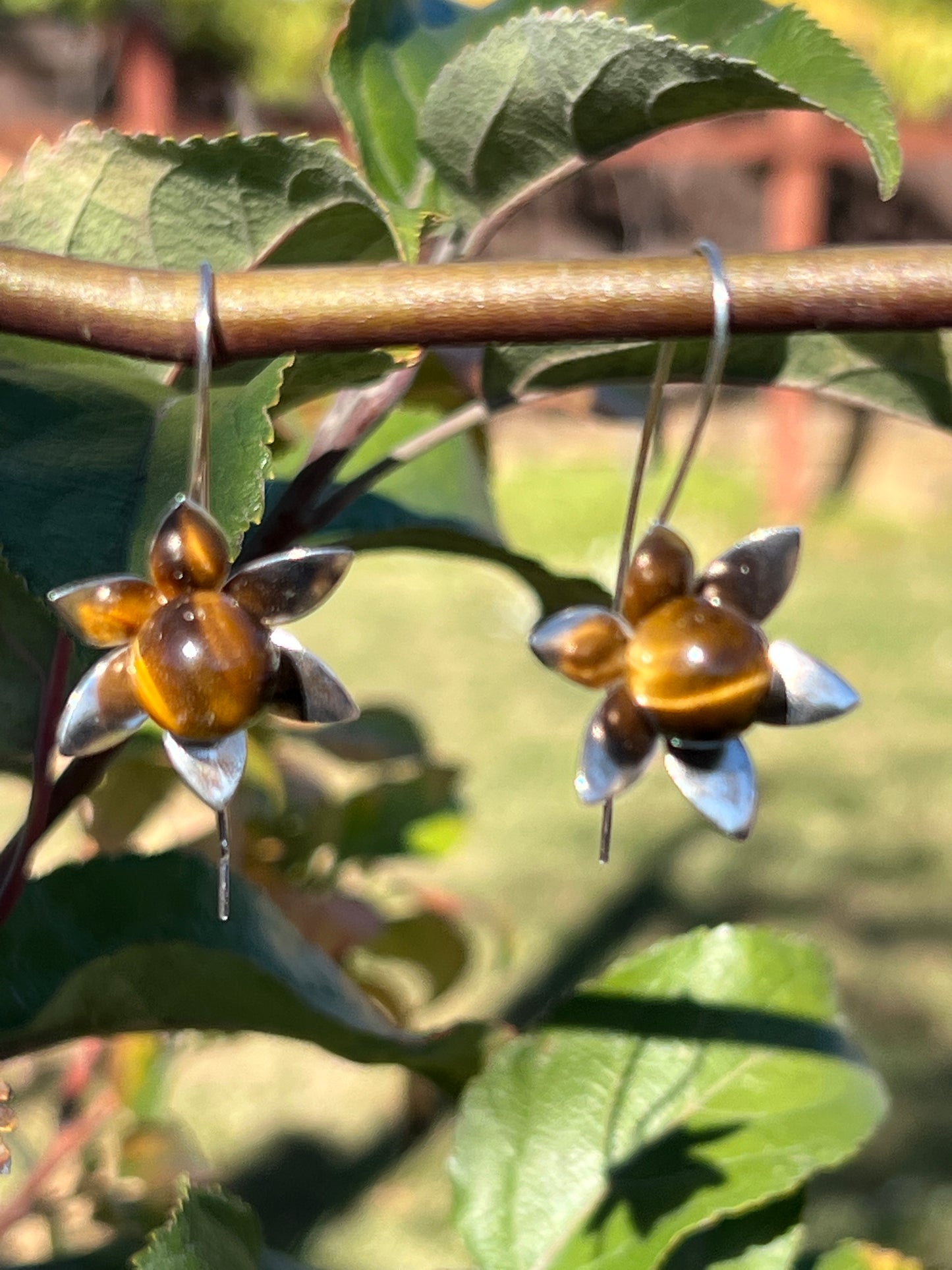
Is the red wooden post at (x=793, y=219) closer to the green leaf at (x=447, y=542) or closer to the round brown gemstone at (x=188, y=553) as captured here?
the green leaf at (x=447, y=542)

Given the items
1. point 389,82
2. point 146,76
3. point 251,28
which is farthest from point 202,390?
point 251,28

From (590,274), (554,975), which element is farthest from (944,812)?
(590,274)

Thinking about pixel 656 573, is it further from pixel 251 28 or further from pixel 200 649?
pixel 251 28

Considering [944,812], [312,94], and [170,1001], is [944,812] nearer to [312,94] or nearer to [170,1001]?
[170,1001]

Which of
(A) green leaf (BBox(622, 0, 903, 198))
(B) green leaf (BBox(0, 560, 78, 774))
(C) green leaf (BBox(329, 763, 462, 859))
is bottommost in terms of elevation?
(C) green leaf (BBox(329, 763, 462, 859))

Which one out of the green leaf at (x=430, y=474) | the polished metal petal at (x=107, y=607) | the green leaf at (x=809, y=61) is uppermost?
the green leaf at (x=809, y=61)

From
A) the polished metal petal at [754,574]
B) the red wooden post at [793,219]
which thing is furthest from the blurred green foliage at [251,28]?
the polished metal petal at [754,574]

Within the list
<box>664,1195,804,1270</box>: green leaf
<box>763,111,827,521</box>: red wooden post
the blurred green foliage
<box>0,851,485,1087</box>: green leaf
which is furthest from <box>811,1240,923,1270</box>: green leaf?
the blurred green foliage

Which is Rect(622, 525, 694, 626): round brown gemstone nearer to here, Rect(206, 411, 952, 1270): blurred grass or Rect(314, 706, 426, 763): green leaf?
Rect(314, 706, 426, 763): green leaf
